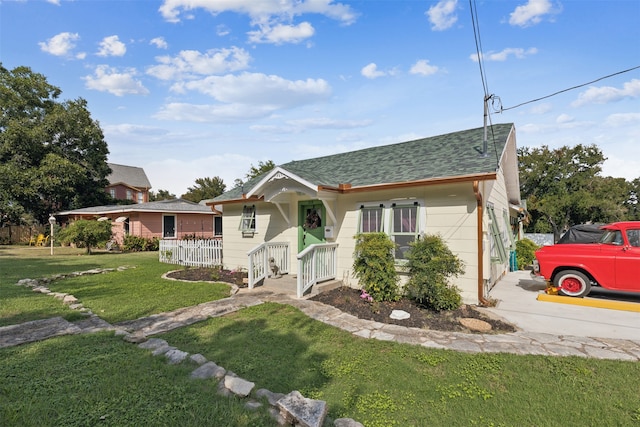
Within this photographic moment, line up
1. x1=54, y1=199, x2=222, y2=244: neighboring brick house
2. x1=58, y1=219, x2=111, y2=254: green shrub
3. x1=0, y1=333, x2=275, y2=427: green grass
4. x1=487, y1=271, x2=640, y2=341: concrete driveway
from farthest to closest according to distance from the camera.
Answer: x1=54, y1=199, x2=222, y2=244: neighboring brick house < x1=58, y1=219, x2=111, y2=254: green shrub < x1=487, y1=271, x2=640, y2=341: concrete driveway < x1=0, y1=333, x2=275, y2=427: green grass

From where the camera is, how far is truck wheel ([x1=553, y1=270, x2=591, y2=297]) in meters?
6.55

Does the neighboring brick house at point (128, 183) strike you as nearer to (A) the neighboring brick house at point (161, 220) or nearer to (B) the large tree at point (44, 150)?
(B) the large tree at point (44, 150)

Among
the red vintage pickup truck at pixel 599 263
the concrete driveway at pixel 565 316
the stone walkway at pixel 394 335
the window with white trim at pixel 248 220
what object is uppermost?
the window with white trim at pixel 248 220

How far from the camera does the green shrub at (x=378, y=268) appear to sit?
6.21 m

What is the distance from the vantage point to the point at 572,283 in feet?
22.0

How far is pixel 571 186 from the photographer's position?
2903cm

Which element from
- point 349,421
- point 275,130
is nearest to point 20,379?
point 349,421

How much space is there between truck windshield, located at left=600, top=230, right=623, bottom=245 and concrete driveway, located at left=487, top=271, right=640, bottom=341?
4.34ft

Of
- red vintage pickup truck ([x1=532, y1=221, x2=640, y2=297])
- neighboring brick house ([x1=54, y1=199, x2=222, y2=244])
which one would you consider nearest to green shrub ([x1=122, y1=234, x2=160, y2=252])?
neighboring brick house ([x1=54, y1=199, x2=222, y2=244])

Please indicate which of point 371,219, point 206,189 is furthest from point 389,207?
point 206,189

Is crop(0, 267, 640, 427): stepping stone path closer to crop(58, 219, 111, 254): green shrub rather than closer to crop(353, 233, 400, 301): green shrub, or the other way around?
crop(353, 233, 400, 301): green shrub

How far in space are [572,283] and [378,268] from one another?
175 inches

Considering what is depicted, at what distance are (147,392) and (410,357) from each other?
2938mm

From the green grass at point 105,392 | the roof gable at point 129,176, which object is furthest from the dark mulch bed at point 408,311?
the roof gable at point 129,176
